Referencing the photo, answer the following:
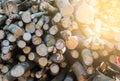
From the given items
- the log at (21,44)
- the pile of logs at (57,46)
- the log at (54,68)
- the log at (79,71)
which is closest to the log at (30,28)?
A: the pile of logs at (57,46)

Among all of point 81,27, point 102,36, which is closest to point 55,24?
point 81,27

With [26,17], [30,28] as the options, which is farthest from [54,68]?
[26,17]

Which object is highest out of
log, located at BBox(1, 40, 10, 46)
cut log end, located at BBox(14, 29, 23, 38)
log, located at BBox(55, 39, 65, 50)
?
cut log end, located at BBox(14, 29, 23, 38)

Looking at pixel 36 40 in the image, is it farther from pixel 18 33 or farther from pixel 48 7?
pixel 48 7

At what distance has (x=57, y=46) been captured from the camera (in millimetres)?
2795

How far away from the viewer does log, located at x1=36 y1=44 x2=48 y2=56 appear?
110 inches

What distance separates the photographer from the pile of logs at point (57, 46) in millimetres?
2809

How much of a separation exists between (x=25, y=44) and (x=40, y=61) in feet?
0.66

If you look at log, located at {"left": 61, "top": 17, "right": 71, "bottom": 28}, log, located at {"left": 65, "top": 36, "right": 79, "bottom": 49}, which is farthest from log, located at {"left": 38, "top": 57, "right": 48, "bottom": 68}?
log, located at {"left": 61, "top": 17, "right": 71, "bottom": 28}

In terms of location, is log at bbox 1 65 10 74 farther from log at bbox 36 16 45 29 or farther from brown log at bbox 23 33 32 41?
log at bbox 36 16 45 29

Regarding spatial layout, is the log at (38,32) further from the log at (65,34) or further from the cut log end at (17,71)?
the cut log end at (17,71)

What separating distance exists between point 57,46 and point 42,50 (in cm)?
13

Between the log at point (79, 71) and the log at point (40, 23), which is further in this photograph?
the log at point (40, 23)

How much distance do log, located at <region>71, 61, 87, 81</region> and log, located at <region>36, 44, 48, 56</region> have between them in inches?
11.5
